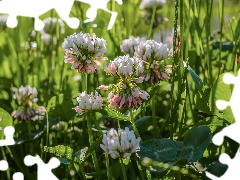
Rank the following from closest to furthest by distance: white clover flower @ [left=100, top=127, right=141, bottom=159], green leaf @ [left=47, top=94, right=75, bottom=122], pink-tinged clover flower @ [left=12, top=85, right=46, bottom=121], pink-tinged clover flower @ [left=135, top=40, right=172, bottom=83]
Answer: white clover flower @ [left=100, top=127, right=141, bottom=159], pink-tinged clover flower @ [left=135, top=40, right=172, bottom=83], green leaf @ [left=47, top=94, right=75, bottom=122], pink-tinged clover flower @ [left=12, top=85, right=46, bottom=121]

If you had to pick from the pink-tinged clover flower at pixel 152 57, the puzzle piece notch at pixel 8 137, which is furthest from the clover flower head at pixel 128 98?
the puzzle piece notch at pixel 8 137

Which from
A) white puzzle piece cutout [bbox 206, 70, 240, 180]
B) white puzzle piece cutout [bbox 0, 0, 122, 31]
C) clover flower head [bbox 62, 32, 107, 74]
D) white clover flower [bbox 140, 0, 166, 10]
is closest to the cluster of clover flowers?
clover flower head [bbox 62, 32, 107, 74]

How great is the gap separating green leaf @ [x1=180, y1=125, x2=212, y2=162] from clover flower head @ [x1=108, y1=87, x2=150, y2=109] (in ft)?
0.32

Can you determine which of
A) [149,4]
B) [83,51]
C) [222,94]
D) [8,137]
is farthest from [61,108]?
[149,4]

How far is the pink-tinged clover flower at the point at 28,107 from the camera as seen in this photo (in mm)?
1136

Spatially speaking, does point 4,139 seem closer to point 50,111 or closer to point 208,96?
point 50,111

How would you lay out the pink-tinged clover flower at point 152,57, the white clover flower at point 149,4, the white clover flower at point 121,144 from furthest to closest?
1. the white clover flower at point 149,4
2. the pink-tinged clover flower at point 152,57
3. the white clover flower at point 121,144

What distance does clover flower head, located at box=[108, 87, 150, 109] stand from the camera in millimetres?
770

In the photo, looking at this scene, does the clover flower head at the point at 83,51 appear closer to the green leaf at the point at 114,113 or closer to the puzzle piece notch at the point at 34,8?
the green leaf at the point at 114,113

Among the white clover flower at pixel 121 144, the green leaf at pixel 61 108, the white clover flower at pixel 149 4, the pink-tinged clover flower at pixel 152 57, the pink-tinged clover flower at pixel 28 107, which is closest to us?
the white clover flower at pixel 121 144

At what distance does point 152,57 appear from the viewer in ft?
2.92

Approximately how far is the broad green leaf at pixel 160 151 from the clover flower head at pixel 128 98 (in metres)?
0.07

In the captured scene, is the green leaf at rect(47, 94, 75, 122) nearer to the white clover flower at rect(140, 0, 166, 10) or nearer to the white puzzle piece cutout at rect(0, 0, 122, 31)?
the white puzzle piece cutout at rect(0, 0, 122, 31)

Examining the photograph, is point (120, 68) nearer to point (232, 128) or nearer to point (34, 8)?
point (232, 128)
